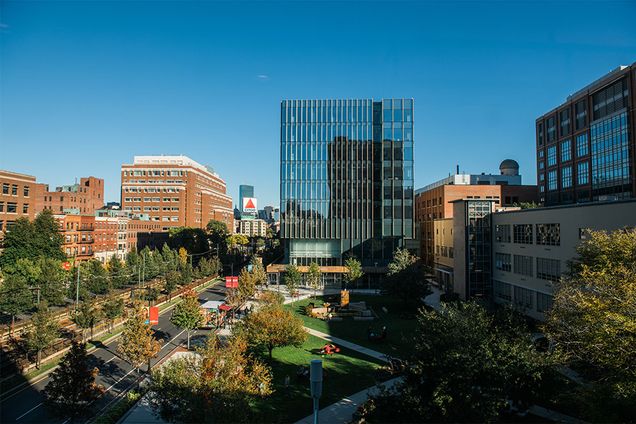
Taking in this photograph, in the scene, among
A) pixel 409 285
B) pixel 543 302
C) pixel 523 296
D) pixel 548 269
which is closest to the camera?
pixel 548 269

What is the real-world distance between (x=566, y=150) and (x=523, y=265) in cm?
4858

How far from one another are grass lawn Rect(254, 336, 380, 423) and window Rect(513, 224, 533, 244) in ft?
77.3

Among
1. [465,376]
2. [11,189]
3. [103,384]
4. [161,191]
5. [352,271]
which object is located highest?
[161,191]

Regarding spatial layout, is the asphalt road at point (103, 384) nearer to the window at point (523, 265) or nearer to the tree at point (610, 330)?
the tree at point (610, 330)

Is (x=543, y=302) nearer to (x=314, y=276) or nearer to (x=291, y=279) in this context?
(x=314, y=276)

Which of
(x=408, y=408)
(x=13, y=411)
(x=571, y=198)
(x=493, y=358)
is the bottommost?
(x=13, y=411)

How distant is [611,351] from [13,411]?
30.4 metres

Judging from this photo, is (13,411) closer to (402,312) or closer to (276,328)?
(276,328)

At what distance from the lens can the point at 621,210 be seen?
30.0 meters

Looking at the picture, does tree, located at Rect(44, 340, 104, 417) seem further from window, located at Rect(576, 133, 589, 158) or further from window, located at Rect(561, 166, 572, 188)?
window, located at Rect(561, 166, 572, 188)

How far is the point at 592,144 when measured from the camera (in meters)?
71.2

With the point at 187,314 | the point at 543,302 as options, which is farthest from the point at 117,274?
the point at 543,302

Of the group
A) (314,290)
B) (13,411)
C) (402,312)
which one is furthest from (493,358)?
(314,290)

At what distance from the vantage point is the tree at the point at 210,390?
1492 cm
